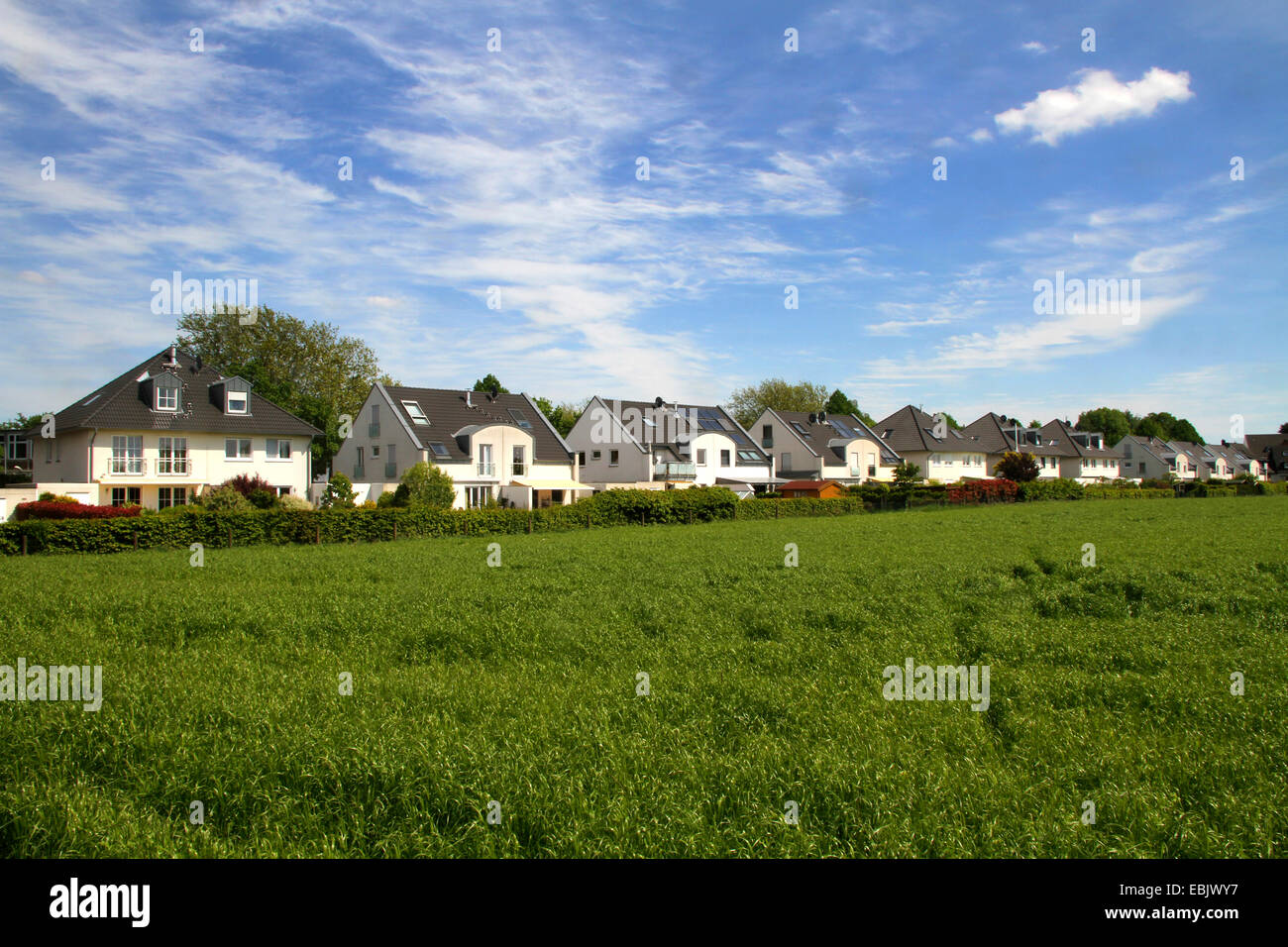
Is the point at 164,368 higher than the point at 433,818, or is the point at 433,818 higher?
the point at 164,368

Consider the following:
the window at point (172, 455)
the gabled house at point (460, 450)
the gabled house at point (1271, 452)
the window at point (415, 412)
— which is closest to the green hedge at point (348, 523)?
the gabled house at point (460, 450)

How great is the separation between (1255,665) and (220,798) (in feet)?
34.9

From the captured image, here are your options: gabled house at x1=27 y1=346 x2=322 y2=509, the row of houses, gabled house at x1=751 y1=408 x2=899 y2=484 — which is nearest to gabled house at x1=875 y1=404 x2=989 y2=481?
the row of houses

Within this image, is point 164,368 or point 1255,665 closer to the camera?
point 1255,665

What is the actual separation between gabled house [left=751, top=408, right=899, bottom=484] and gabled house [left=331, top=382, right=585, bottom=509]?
22.8 meters

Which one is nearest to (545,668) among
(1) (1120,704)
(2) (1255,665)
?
(1) (1120,704)

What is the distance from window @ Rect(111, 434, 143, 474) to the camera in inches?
1588

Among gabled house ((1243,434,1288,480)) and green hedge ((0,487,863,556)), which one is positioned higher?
gabled house ((1243,434,1288,480))

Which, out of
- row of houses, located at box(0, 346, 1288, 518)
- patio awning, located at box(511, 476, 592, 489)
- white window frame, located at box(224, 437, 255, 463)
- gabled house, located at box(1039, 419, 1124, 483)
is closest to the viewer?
row of houses, located at box(0, 346, 1288, 518)

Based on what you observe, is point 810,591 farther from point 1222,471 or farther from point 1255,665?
point 1222,471

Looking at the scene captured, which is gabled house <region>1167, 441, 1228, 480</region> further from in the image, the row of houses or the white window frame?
the white window frame

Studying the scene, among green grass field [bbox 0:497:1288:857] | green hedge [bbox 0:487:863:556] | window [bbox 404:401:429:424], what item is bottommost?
green grass field [bbox 0:497:1288:857]

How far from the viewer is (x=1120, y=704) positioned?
765 centimetres

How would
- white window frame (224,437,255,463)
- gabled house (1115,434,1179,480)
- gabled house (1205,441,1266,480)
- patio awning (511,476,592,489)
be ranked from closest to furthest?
1. white window frame (224,437,255,463)
2. patio awning (511,476,592,489)
3. gabled house (1115,434,1179,480)
4. gabled house (1205,441,1266,480)
